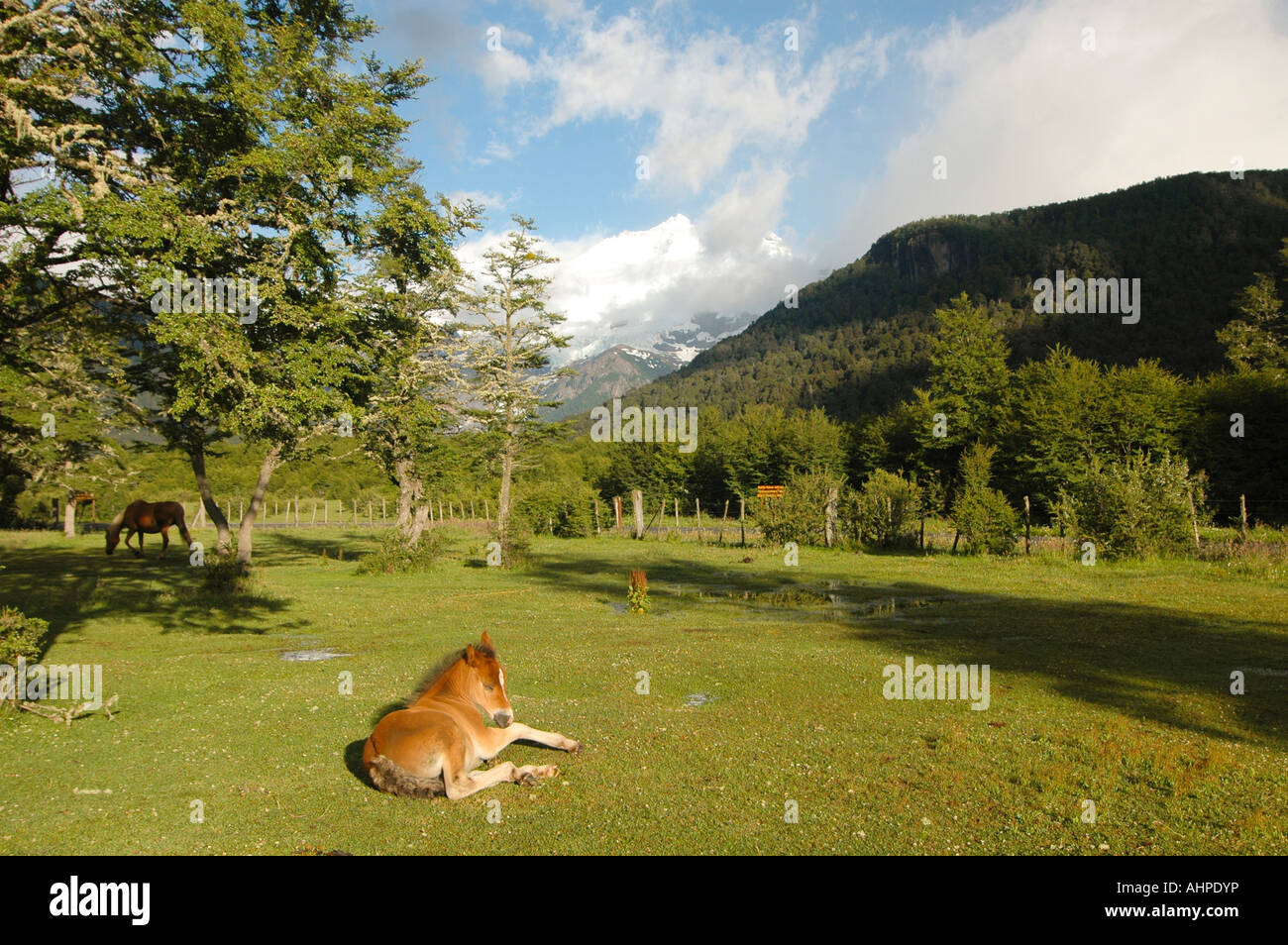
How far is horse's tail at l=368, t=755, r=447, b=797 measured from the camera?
6.09 m

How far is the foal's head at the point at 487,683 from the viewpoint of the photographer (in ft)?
21.2

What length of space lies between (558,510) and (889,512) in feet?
83.1

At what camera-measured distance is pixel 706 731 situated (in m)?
8.19

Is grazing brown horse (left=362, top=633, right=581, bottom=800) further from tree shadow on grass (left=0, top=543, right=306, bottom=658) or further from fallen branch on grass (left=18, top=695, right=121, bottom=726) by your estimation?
tree shadow on grass (left=0, top=543, right=306, bottom=658)

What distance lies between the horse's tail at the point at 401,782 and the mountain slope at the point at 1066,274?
87561 mm

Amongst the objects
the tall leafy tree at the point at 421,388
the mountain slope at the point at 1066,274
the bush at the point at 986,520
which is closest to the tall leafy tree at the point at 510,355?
the tall leafy tree at the point at 421,388

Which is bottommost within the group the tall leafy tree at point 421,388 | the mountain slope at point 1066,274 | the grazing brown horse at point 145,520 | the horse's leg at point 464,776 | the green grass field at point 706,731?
the green grass field at point 706,731

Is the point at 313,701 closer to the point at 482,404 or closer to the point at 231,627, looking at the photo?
the point at 231,627

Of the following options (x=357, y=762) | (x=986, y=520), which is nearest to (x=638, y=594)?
(x=357, y=762)

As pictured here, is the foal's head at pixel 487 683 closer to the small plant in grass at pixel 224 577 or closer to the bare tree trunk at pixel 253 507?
A: the small plant in grass at pixel 224 577

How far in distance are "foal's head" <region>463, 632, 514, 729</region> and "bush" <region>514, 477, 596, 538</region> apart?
4366 cm

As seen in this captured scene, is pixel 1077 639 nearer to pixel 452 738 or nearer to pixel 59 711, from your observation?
pixel 452 738
